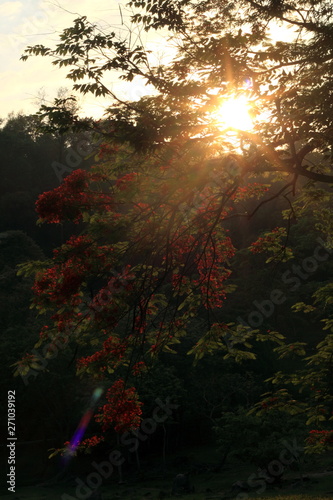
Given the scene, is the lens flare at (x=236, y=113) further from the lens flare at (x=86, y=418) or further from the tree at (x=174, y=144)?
the lens flare at (x=86, y=418)

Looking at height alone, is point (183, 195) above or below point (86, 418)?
above

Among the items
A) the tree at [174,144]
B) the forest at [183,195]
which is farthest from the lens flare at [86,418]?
the tree at [174,144]

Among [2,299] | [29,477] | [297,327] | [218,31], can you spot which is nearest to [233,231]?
[297,327]

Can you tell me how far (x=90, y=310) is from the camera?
865 centimetres

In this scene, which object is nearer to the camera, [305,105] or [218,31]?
[305,105]

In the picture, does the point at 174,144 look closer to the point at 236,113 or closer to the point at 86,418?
the point at 236,113

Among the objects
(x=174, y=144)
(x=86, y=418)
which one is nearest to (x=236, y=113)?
(x=174, y=144)

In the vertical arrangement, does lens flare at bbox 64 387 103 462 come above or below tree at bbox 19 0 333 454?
below

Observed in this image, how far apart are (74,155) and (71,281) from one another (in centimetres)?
4409

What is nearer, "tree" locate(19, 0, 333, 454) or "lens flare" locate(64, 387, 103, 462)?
"tree" locate(19, 0, 333, 454)

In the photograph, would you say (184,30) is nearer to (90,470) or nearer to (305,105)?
(305,105)

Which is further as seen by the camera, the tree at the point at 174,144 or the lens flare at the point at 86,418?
the lens flare at the point at 86,418

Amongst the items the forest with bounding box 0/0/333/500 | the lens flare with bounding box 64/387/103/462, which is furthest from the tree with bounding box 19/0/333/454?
the lens flare with bounding box 64/387/103/462

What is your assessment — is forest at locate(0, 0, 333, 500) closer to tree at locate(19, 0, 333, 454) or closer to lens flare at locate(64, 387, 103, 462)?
tree at locate(19, 0, 333, 454)
